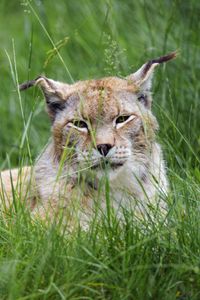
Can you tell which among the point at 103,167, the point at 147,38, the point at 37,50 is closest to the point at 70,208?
the point at 103,167

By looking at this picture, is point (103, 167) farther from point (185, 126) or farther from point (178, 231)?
point (185, 126)

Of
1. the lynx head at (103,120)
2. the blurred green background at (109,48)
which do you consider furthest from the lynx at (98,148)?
the blurred green background at (109,48)

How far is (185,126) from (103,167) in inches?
67.6

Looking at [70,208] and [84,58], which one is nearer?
[70,208]

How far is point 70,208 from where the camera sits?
539 cm

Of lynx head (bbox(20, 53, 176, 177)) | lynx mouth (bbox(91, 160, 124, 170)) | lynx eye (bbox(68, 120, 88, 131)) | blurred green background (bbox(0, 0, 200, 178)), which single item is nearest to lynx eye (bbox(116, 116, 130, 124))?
lynx head (bbox(20, 53, 176, 177))

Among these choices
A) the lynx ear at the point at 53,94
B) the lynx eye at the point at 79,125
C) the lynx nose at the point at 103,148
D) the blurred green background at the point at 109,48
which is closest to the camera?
the lynx nose at the point at 103,148

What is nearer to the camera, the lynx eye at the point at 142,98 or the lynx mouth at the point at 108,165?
the lynx mouth at the point at 108,165

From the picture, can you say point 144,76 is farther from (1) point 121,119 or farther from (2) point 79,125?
(2) point 79,125

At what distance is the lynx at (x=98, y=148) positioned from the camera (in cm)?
557

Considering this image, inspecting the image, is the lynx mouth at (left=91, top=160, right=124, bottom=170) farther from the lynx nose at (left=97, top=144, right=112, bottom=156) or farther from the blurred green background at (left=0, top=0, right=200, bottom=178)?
the blurred green background at (left=0, top=0, right=200, bottom=178)

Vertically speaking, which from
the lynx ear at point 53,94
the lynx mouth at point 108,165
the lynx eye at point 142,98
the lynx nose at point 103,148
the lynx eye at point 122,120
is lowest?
the lynx mouth at point 108,165

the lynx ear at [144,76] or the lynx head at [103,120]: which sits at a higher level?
the lynx ear at [144,76]

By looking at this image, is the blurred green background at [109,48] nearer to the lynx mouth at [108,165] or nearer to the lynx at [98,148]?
the lynx at [98,148]
